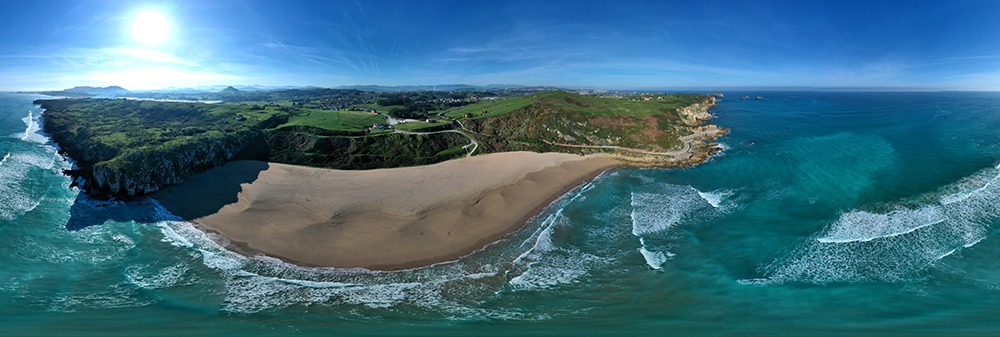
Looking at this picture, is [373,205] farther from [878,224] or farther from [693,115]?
[693,115]

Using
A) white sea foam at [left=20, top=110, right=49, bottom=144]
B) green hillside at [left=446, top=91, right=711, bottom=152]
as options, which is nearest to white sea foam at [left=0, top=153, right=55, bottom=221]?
white sea foam at [left=20, top=110, right=49, bottom=144]

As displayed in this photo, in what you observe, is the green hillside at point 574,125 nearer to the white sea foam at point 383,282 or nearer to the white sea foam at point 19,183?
the white sea foam at point 383,282

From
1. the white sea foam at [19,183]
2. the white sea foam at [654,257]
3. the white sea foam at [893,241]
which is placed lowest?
the white sea foam at [654,257]

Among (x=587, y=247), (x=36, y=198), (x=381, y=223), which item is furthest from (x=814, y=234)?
(x=36, y=198)

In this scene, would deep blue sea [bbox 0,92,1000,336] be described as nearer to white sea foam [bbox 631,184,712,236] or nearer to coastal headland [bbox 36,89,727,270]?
white sea foam [bbox 631,184,712,236]

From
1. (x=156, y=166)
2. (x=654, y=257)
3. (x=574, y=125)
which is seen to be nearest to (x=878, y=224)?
(x=654, y=257)

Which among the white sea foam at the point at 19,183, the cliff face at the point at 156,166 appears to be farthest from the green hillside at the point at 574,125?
the white sea foam at the point at 19,183
